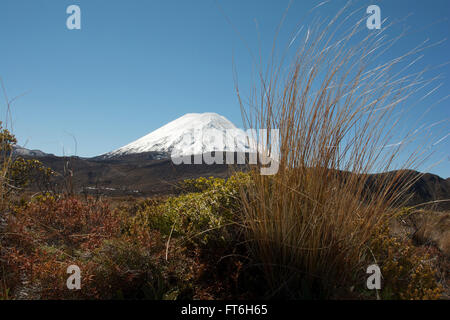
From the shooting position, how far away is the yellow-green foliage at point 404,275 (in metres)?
1.86

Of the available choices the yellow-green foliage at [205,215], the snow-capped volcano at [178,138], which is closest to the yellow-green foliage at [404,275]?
the yellow-green foliage at [205,215]

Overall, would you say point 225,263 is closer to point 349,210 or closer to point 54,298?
point 349,210

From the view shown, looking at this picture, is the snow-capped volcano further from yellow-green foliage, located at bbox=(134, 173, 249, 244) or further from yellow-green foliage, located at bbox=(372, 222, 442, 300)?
yellow-green foliage, located at bbox=(372, 222, 442, 300)

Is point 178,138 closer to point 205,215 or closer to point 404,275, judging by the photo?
point 205,215

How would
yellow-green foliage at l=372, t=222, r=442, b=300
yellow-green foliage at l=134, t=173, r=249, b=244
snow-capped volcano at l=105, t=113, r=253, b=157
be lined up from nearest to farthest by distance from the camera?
yellow-green foliage at l=372, t=222, r=442, b=300 < yellow-green foliage at l=134, t=173, r=249, b=244 < snow-capped volcano at l=105, t=113, r=253, b=157

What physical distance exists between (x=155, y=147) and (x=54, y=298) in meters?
126

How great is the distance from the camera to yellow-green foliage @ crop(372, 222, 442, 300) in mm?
1864

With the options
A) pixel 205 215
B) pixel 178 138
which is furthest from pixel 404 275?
pixel 178 138

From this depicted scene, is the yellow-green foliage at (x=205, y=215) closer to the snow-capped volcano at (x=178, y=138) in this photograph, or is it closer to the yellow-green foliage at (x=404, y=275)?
the yellow-green foliage at (x=404, y=275)

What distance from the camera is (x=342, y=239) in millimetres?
1869

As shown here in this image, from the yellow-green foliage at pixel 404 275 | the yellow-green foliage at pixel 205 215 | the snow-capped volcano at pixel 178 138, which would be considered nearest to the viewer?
the yellow-green foliage at pixel 404 275

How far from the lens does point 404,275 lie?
2152 millimetres

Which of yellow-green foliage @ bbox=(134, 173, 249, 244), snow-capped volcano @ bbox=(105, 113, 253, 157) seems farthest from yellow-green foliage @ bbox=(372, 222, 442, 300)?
snow-capped volcano @ bbox=(105, 113, 253, 157)
